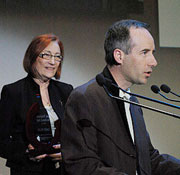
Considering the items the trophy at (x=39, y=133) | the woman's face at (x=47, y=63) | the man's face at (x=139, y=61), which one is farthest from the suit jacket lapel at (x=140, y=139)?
the woman's face at (x=47, y=63)

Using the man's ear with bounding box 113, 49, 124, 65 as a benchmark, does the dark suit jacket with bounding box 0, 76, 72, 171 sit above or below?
below

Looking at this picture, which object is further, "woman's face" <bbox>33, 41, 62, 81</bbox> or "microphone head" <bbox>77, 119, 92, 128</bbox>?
"woman's face" <bbox>33, 41, 62, 81</bbox>

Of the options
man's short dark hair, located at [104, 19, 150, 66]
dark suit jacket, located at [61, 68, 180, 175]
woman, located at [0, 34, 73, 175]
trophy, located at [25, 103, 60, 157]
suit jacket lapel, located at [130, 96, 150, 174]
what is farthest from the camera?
woman, located at [0, 34, 73, 175]

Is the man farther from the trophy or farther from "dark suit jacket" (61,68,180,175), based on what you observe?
the trophy

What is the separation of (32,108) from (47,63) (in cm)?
45

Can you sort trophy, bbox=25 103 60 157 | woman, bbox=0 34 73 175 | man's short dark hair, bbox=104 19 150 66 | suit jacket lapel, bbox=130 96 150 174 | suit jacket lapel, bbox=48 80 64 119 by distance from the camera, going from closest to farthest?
1. suit jacket lapel, bbox=130 96 150 174
2. man's short dark hair, bbox=104 19 150 66
3. trophy, bbox=25 103 60 157
4. woman, bbox=0 34 73 175
5. suit jacket lapel, bbox=48 80 64 119

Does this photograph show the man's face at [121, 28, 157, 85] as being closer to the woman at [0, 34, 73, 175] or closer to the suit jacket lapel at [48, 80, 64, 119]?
the woman at [0, 34, 73, 175]

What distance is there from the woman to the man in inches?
22.8

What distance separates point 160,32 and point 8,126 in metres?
2.17

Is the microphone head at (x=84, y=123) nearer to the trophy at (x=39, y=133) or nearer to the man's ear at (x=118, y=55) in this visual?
the man's ear at (x=118, y=55)

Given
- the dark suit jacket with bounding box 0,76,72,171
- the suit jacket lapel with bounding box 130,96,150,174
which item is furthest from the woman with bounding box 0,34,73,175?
the suit jacket lapel with bounding box 130,96,150,174

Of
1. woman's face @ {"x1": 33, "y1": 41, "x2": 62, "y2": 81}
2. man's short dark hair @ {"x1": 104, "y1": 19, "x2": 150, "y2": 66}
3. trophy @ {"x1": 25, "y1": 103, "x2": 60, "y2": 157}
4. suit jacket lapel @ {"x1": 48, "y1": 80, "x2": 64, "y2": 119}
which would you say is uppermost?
man's short dark hair @ {"x1": 104, "y1": 19, "x2": 150, "y2": 66}

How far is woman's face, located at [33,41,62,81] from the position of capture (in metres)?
2.34

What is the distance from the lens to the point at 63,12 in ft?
11.4
